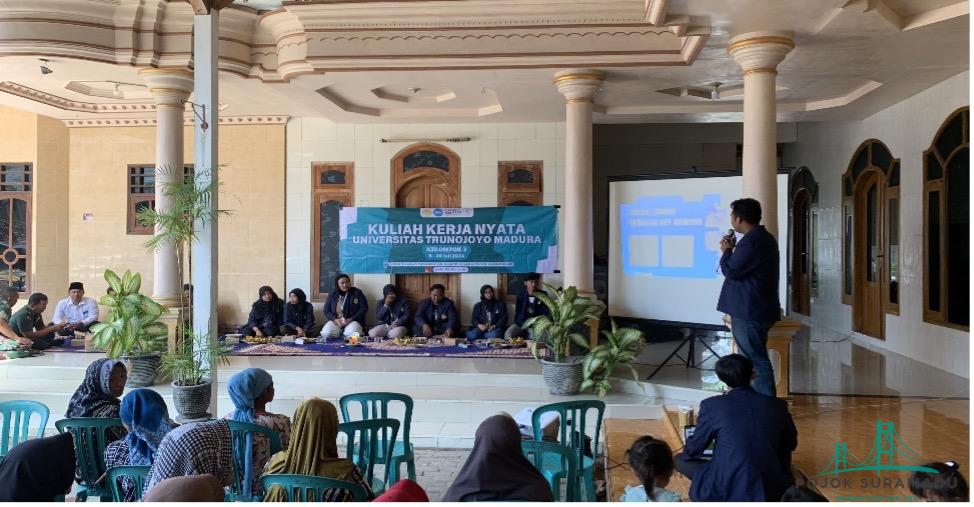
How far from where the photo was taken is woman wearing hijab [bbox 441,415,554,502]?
8.21 ft

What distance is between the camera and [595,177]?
43.0 feet

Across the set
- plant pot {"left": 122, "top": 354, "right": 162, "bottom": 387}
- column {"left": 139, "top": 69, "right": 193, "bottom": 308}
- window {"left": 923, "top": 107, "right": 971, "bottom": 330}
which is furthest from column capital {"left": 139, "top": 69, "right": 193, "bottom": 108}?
window {"left": 923, "top": 107, "right": 971, "bottom": 330}

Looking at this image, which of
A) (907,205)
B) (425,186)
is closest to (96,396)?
(425,186)

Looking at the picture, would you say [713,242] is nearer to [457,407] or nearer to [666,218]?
[666,218]

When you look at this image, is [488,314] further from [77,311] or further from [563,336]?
[77,311]

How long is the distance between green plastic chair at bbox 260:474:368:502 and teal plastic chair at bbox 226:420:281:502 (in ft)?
2.56

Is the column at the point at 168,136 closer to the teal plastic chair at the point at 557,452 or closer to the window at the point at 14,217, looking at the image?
the window at the point at 14,217

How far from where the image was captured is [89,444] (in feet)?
11.8

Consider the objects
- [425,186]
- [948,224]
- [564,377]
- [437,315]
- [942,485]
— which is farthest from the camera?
[425,186]

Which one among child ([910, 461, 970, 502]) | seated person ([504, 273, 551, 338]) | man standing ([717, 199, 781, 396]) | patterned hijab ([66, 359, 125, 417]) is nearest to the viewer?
child ([910, 461, 970, 502])

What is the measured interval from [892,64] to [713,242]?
6.94 feet

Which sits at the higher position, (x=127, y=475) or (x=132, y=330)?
(x=132, y=330)

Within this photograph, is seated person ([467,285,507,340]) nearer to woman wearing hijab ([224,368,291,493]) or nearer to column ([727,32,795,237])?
column ([727,32,795,237])

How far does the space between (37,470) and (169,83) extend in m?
5.05
